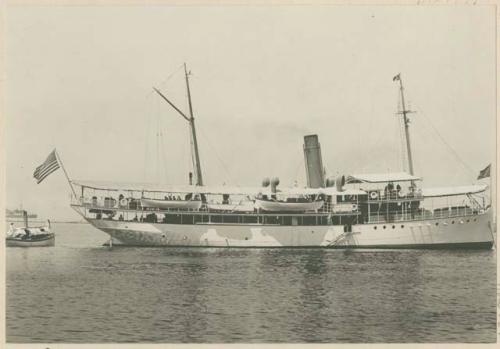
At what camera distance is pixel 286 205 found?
49.7 meters

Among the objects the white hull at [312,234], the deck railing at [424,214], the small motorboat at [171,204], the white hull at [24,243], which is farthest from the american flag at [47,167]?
the deck railing at [424,214]

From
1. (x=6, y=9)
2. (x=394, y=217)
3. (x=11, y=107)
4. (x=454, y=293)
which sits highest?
(x=6, y=9)

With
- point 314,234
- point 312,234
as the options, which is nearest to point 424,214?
point 314,234

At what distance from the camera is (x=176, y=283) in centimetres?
3159

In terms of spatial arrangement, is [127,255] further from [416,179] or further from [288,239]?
[416,179]

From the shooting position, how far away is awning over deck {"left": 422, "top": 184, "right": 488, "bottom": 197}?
47.0 metres

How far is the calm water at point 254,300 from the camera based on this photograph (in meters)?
22.6

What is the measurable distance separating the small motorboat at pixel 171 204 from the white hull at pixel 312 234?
5.18ft

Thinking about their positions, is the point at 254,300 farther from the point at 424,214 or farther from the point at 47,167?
the point at 424,214

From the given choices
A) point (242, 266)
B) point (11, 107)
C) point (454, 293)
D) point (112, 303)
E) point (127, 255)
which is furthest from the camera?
point (127, 255)

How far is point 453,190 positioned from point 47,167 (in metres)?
28.0

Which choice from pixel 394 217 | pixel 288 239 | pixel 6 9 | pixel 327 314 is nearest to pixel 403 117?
pixel 394 217

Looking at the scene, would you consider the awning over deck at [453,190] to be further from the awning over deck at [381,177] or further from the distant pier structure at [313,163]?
the distant pier structure at [313,163]

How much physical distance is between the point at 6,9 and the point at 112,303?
1254cm
